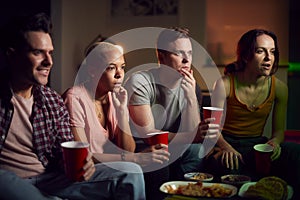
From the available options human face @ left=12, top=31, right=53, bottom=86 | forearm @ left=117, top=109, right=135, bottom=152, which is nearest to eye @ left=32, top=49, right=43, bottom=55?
human face @ left=12, top=31, right=53, bottom=86

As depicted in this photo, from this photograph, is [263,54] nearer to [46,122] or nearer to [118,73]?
[118,73]

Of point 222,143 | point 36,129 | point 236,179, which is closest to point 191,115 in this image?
point 222,143

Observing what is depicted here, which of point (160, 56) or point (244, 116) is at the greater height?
point (160, 56)

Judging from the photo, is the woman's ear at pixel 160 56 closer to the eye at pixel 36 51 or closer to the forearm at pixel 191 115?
the forearm at pixel 191 115

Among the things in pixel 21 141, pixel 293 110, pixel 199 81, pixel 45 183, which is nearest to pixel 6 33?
pixel 21 141

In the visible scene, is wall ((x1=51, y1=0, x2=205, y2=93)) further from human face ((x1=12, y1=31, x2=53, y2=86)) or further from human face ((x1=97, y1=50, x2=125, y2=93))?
human face ((x1=12, y1=31, x2=53, y2=86))

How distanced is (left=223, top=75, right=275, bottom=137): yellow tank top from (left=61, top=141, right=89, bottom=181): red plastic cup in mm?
524

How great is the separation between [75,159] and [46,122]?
0.16m

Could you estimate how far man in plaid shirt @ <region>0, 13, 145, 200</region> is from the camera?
40.4 inches

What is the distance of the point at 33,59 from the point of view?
104cm

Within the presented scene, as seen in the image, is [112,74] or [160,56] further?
[160,56]

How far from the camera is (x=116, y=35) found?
140cm

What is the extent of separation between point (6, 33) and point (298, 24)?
3.13 ft

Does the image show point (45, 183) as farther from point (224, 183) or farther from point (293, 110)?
point (293, 110)
